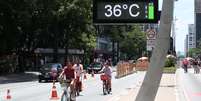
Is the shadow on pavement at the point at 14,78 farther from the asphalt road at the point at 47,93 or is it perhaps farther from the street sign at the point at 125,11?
the street sign at the point at 125,11

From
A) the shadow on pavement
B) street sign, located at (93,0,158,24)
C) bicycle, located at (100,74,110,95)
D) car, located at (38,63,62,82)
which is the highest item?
street sign, located at (93,0,158,24)

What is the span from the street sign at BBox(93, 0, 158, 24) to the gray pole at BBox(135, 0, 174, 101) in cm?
23

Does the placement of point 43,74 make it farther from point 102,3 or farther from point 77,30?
point 102,3

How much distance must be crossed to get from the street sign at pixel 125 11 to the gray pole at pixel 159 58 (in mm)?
234

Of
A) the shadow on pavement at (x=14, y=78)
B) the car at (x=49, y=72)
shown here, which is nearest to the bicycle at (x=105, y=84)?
the car at (x=49, y=72)

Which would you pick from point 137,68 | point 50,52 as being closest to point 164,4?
point 137,68

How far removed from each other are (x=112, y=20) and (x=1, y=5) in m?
44.4

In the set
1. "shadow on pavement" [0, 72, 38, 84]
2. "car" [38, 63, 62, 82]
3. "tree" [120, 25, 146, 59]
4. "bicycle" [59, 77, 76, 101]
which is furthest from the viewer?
"tree" [120, 25, 146, 59]

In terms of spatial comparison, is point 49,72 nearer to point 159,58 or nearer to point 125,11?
point 125,11

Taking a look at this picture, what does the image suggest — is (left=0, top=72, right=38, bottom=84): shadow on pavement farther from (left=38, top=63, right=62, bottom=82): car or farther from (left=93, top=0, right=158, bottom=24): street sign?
(left=93, top=0, right=158, bottom=24): street sign

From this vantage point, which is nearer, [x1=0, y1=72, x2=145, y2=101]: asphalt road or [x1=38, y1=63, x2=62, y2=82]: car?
[x1=0, y1=72, x2=145, y2=101]: asphalt road

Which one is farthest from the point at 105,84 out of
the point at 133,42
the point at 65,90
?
the point at 133,42

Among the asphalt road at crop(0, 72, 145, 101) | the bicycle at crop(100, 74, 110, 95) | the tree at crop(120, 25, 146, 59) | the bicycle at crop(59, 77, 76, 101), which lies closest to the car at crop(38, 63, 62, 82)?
the asphalt road at crop(0, 72, 145, 101)

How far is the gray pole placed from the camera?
13.1 meters
